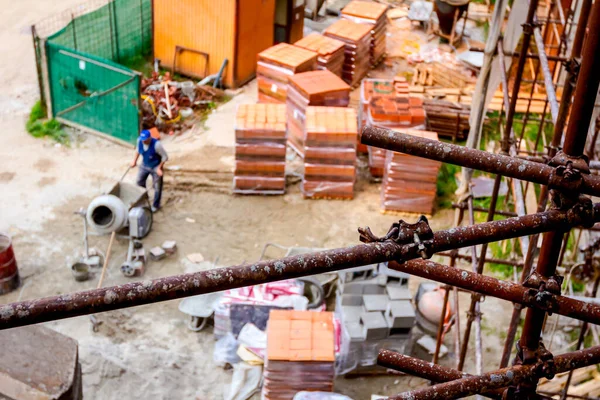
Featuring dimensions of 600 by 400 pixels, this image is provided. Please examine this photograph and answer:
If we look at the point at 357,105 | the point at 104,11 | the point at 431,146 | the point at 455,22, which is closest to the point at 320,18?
the point at 455,22

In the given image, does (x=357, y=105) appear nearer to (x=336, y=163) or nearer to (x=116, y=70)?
(x=336, y=163)

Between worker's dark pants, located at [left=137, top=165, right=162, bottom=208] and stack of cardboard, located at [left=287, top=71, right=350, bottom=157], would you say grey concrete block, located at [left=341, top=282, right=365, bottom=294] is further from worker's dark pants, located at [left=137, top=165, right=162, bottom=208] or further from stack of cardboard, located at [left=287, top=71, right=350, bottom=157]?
stack of cardboard, located at [left=287, top=71, right=350, bottom=157]

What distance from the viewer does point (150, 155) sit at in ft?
43.5

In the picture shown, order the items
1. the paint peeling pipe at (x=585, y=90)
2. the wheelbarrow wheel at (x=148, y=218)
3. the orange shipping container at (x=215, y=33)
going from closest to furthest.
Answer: the paint peeling pipe at (x=585, y=90) < the wheelbarrow wheel at (x=148, y=218) < the orange shipping container at (x=215, y=33)

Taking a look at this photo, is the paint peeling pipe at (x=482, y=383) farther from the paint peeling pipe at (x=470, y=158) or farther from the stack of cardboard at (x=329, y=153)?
the stack of cardboard at (x=329, y=153)

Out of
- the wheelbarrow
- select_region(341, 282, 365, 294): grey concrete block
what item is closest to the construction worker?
the wheelbarrow

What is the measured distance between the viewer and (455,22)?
20.8 m

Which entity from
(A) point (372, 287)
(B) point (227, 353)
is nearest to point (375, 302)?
(A) point (372, 287)

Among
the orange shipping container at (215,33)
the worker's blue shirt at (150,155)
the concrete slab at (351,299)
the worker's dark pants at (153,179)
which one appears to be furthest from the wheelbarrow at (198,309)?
the orange shipping container at (215,33)

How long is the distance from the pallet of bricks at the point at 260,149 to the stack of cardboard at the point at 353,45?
447 cm

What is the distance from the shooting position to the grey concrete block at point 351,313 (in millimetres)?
10367

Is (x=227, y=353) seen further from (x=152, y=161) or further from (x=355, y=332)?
(x=152, y=161)

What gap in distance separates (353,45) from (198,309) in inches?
364

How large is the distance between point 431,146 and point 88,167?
12056 mm
